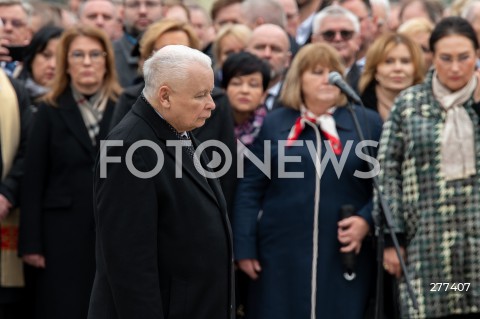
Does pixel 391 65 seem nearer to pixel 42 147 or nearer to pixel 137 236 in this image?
pixel 42 147

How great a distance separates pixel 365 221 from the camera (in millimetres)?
7391

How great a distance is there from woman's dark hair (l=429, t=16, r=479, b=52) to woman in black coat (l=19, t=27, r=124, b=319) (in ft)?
8.14

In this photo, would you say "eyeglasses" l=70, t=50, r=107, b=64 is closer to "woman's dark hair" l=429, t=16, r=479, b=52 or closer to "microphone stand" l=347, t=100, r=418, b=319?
"microphone stand" l=347, t=100, r=418, b=319

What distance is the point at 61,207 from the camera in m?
8.02

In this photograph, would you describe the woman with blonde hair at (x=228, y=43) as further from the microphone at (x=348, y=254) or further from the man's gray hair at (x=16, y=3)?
the microphone at (x=348, y=254)

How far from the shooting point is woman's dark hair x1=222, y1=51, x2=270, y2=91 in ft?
26.7

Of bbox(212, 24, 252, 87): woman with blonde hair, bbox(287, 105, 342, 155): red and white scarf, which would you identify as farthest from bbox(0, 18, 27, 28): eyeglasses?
bbox(287, 105, 342, 155): red and white scarf

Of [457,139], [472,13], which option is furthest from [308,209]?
[472,13]

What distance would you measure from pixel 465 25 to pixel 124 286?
12.0ft

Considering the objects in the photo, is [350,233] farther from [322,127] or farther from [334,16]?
[334,16]

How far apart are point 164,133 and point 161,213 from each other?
40 cm

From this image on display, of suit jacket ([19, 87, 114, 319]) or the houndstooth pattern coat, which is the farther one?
suit jacket ([19, 87, 114, 319])

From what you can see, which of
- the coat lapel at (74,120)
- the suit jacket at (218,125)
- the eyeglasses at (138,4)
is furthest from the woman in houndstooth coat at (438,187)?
the eyeglasses at (138,4)

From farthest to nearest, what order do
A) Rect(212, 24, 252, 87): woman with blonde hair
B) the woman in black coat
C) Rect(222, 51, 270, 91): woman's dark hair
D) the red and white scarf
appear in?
Rect(212, 24, 252, 87): woman with blonde hair → Rect(222, 51, 270, 91): woman's dark hair → the woman in black coat → the red and white scarf
